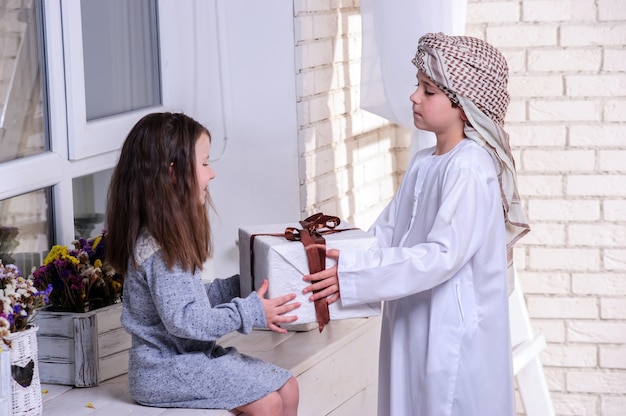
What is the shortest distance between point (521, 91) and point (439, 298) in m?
1.34

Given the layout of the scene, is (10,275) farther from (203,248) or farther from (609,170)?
(609,170)

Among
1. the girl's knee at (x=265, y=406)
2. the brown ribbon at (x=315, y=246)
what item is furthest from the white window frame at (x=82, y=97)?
the girl's knee at (x=265, y=406)

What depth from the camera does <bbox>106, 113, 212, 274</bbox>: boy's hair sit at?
1996 mm

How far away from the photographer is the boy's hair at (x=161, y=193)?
200 cm

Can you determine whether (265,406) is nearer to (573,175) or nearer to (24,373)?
(24,373)

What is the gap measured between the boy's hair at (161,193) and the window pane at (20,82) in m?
0.49

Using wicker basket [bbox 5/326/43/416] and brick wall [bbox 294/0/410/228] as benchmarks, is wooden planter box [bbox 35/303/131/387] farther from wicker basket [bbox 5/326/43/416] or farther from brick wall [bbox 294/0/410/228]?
brick wall [bbox 294/0/410/228]

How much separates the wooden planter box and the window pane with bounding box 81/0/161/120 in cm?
62

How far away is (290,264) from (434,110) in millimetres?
464

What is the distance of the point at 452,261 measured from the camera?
6.86 ft

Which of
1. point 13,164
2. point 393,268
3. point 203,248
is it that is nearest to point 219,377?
point 203,248

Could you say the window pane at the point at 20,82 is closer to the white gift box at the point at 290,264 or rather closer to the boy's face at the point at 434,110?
the white gift box at the point at 290,264

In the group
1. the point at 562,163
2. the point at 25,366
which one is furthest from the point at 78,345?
the point at 562,163

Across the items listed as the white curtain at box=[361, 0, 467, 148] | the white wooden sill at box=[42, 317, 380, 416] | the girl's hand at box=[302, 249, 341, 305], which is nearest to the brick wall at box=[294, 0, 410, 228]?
the white curtain at box=[361, 0, 467, 148]
